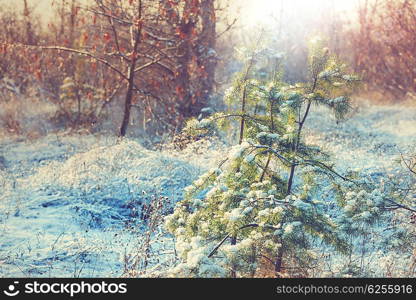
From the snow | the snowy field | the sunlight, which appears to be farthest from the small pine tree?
the sunlight

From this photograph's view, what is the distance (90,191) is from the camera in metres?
7.48

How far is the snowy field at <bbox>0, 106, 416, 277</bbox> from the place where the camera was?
5.38 meters

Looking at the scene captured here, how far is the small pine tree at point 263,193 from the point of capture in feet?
12.9

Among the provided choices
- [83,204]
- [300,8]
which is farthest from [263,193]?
[300,8]

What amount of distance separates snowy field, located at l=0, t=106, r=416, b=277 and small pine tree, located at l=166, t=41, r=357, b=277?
0.45 m

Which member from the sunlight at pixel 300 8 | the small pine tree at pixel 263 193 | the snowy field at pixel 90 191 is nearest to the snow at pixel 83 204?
the snowy field at pixel 90 191

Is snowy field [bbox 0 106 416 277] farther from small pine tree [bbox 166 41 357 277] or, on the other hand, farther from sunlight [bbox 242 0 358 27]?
sunlight [bbox 242 0 358 27]

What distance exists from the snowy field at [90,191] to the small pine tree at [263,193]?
453 mm

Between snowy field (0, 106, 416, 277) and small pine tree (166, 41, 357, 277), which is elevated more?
small pine tree (166, 41, 357, 277)

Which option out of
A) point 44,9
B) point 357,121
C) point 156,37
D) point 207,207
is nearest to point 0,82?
point 44,9

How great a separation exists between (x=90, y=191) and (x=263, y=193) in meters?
4.07

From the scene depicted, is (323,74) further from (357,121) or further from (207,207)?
(357,121)

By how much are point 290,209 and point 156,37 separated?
7.17m

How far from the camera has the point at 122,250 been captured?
5660mm
